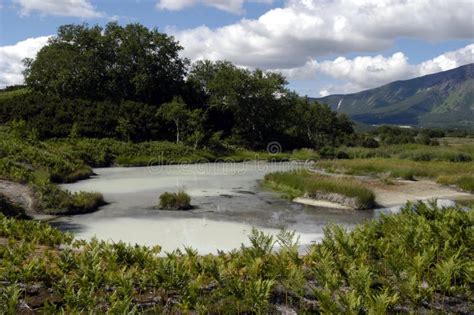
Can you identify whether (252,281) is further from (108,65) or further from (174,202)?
(108,65)

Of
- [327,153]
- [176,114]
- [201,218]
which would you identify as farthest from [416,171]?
[176,114]

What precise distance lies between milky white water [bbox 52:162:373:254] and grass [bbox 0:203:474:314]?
1.46m

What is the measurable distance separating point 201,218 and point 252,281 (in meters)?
9.74

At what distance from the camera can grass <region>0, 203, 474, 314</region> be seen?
5.73 meters

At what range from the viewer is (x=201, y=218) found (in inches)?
621

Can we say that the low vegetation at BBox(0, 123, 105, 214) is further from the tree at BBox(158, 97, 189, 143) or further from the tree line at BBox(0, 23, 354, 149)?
the tree at BBox(158, 97, 189, 143)

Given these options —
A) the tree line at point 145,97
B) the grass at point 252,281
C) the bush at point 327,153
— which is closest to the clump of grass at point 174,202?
the grass at point 252,281

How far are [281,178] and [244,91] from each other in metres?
37.5

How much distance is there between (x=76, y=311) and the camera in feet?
17.5

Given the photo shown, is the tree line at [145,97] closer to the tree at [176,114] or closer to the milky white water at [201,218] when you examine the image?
the tree at [176,114]

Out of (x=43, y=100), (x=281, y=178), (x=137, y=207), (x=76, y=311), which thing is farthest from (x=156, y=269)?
(x=43, y=100)

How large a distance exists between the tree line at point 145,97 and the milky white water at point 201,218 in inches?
956

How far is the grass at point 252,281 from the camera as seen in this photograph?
573 cm

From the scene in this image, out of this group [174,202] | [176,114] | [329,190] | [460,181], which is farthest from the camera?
[176,114]
